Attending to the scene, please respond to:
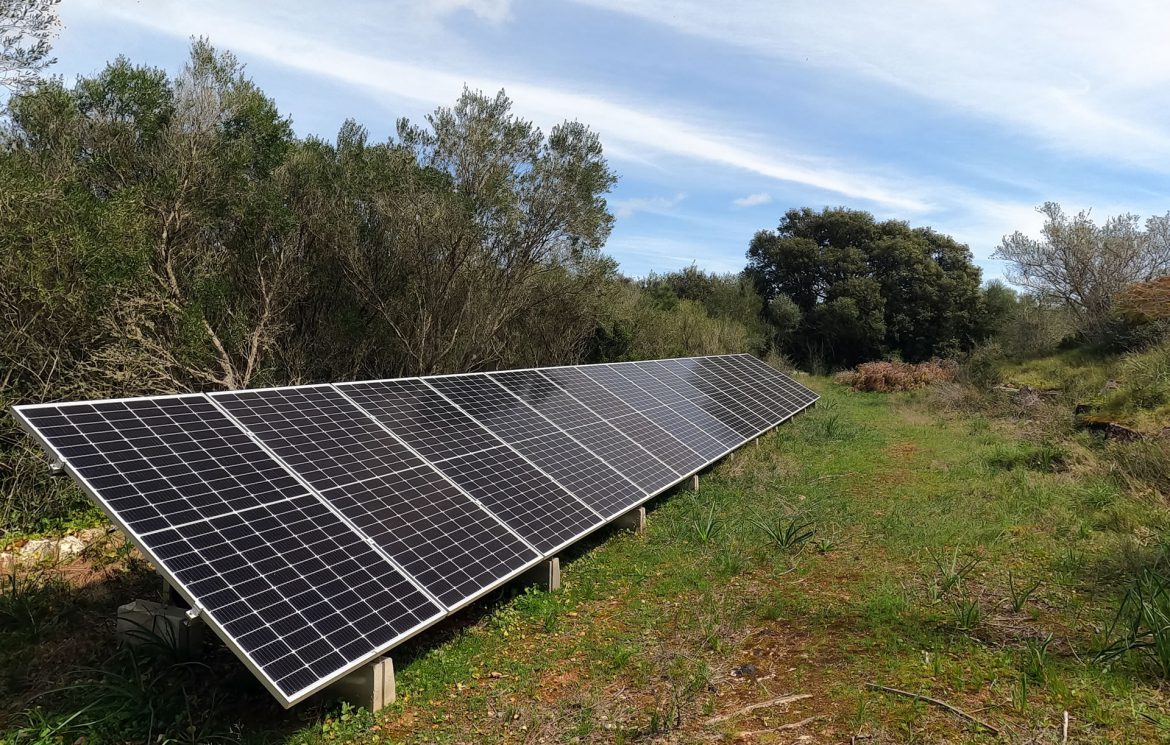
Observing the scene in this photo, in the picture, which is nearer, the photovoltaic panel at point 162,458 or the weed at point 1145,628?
the photovoltaic panel at point 162,458

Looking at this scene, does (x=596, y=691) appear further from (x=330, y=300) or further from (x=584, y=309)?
(x=584, y=309)

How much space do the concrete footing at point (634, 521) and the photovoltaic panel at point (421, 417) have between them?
2.13 metres

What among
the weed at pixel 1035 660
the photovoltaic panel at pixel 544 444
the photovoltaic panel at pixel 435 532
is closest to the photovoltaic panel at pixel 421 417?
the photovoltaic panel at pixel 544 444

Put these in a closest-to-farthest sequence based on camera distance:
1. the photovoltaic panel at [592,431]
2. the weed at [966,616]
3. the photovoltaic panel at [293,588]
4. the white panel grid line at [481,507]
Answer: the photovoltaic panel at [293,588]
the weed at [966,616]
the white panel grid line at [481,507]
the photovoltaic panel at [592,431]

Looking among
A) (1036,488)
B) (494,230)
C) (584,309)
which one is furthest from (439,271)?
(1036,488)

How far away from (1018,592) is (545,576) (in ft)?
15.3

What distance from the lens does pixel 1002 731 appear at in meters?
4.09

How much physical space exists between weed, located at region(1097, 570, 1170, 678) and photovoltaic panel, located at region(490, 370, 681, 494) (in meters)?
4.99

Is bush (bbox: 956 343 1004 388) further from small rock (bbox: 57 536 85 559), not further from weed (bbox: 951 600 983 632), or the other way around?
small rock (bbox: 57 536 85 559)

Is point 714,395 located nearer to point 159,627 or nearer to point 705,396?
point 705,396

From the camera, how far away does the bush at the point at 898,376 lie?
85.8 feet

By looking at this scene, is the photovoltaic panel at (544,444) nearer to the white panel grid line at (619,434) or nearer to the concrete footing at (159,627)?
the white panel grid line at (619,434)

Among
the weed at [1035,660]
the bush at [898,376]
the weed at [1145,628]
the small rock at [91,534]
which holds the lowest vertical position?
the small rock at [91,534]

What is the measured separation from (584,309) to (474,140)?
850cm
